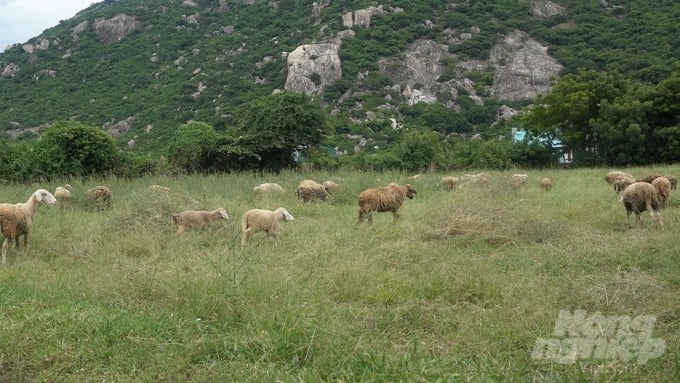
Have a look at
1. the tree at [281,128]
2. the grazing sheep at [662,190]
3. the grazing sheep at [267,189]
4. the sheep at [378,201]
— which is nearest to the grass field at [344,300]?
the sheep at [378,201]

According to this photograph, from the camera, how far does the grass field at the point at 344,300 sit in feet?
11.9

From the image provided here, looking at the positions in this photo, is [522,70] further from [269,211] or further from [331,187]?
[269,211]

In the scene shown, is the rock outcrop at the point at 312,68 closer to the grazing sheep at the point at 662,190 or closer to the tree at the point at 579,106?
the tree at the point at 579,106

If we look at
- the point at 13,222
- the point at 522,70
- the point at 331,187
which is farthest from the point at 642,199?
the point at 522,70

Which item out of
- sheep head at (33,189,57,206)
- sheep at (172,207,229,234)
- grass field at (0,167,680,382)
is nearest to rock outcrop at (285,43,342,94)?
sheep at (172,207,229,234)

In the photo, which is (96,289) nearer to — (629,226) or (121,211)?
(121,211)

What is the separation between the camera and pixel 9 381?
370 cm

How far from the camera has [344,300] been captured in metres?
5.08

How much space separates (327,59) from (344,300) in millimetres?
44190

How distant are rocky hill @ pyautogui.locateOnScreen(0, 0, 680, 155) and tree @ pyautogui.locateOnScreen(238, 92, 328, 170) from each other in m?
13.3

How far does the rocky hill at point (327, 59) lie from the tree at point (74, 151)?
14.0 metres

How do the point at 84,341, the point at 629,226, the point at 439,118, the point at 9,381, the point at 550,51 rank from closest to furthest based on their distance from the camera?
the point at 9,381 → the point at 84,341 → the point at 629,226 → the point at 439,118 → the point at 550,51

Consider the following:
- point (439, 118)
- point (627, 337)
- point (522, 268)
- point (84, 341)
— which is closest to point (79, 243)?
point (84, 341)

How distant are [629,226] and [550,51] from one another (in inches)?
1748
